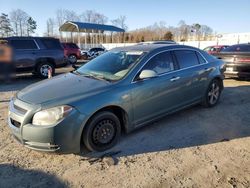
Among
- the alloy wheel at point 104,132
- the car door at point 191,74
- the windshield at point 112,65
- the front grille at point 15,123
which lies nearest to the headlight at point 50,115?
the front grille at point 15,123

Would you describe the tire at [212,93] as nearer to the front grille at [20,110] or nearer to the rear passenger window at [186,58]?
the rear passenger window at [186,58]

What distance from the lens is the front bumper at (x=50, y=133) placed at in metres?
3.36

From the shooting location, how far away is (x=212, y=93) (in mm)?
6191

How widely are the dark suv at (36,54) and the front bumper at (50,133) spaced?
7390 mm

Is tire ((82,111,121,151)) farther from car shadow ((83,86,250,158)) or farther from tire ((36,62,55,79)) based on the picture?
tire ((36,62,55,79))

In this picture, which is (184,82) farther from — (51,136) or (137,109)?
(51,136)

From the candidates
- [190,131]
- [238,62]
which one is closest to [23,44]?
[190,131]

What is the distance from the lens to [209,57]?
6090 mm

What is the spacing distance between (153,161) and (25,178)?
1.78 m

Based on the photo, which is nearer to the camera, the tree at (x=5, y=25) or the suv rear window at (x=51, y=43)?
the suv rear window at (x=51, y=43)

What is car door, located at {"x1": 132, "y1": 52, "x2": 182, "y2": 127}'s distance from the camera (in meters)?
4.23

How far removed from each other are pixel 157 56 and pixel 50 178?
2.79 meters

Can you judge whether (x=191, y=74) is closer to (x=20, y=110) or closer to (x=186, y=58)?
(x=186, y=58)

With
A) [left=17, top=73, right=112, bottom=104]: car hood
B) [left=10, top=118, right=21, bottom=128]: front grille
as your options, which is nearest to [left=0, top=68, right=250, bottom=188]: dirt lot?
[left=10, top=118, right=21, bottom=128]: front grille
